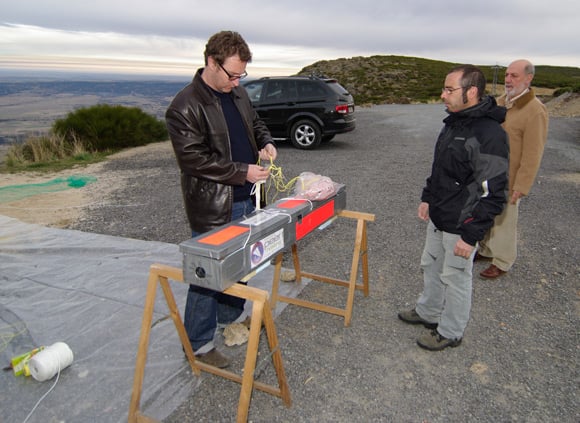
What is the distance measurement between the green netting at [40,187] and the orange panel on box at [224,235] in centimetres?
608

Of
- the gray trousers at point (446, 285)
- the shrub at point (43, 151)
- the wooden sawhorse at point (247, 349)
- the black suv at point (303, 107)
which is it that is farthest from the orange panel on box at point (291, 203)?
the shrub at point (43, 151)

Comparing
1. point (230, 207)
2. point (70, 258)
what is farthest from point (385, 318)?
point (70, 258)

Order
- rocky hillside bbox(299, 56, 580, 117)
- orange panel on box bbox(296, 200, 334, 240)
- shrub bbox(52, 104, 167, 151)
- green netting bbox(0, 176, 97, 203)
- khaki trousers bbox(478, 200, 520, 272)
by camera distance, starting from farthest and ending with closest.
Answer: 1. rocky hillside bbox(299, 56, 580, 117)
2. shrub bbox(52, 104, 167, 151)
3. green netting bbox(0, 176, 97, 203)
4. khaki trousers bbox(478, 200, 520, 272)
5. orange panel on box bbox(296, 200, 334, 240)

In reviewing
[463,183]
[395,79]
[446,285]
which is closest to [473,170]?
[463,183]

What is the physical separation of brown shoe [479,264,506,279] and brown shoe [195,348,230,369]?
2639 millimetres

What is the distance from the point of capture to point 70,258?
174 inches

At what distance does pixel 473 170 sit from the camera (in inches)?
98.5

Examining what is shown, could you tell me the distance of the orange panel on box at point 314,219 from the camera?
2555 mm

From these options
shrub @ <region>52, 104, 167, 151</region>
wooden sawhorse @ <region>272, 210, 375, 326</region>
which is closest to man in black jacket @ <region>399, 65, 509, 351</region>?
wooden sawhorse @ <region>272, 210, 375, 326</region>

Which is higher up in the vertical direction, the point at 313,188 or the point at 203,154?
the point at 203,154

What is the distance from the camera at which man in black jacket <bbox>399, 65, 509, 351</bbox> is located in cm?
243

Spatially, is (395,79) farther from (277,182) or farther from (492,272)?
(277,182)

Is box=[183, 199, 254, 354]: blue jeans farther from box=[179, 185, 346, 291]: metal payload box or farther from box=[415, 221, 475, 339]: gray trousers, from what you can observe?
box=[415, 221, 475, 339]: gray trousers

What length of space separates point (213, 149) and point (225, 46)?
1.94ft
